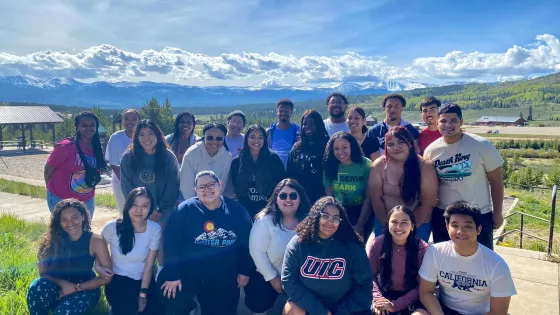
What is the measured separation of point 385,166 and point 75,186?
401cm

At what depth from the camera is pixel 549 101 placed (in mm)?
168625

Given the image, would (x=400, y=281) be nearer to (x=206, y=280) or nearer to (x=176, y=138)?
(x=206, y=280)

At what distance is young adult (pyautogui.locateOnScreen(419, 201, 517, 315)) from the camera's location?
327 cm

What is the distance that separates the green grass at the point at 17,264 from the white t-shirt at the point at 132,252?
1.79ft

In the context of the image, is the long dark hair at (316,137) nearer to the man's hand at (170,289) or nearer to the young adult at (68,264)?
the man's hand at (170,289)

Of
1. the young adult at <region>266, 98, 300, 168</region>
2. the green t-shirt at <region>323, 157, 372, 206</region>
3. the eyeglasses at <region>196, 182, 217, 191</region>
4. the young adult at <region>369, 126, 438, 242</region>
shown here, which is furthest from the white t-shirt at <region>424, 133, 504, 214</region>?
the eyeglasses at <region>196, 182, 217, 191</region>

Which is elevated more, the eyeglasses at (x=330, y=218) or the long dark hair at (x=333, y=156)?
the long dark hair at (x=333, y=156)

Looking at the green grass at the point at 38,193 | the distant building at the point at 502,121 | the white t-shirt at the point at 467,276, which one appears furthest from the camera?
the distant building at the point at 502,121

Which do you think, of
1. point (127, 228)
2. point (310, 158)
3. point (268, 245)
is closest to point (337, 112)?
point (310, 158)

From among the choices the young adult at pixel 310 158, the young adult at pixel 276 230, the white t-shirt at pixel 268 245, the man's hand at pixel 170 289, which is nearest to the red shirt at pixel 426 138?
the young adult at pixel 310 158

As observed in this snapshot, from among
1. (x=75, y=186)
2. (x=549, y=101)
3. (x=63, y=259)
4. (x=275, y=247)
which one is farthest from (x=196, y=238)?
(x=549, y=101)

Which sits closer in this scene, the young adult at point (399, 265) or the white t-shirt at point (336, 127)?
A: the young adult at point (399, 265)

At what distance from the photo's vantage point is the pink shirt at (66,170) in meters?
5.31

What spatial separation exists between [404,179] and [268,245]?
5.01ft
